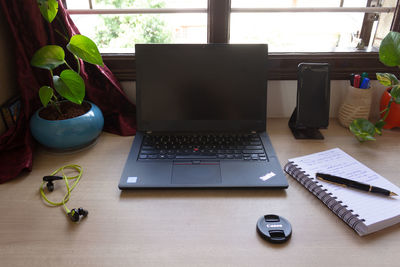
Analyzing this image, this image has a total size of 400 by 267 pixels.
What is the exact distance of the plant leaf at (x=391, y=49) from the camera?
931mm

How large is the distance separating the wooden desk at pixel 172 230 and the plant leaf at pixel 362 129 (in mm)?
142

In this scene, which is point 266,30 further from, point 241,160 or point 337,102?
point 241,160

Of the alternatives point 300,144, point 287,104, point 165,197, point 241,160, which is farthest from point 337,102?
point 165,197

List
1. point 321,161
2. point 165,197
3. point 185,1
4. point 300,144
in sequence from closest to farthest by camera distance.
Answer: point 165,197 < point 321,161 < point 300,144 < point 185,1

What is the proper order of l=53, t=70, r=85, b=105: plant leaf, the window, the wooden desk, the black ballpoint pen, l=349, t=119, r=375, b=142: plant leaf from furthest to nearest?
the window → l=349, t=119, r=375, b=142: plant leaf → l=53, t=70, r=85, b=105: plant leaf → the black ballpoint pen → the wooden desk

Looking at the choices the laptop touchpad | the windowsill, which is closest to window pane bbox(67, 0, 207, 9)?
the windowsill

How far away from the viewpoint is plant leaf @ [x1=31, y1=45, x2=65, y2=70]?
863 mm

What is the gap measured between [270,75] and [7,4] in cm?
91

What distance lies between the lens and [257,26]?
1194mm

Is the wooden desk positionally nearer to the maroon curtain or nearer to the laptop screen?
the maroon curtain

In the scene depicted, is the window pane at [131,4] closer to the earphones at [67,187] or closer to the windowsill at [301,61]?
the windowsill at [301,61]

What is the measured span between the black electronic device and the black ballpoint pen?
0.89 feet

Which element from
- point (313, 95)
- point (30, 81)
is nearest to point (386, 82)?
point (313, 95)

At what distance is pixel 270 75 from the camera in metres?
1.16
